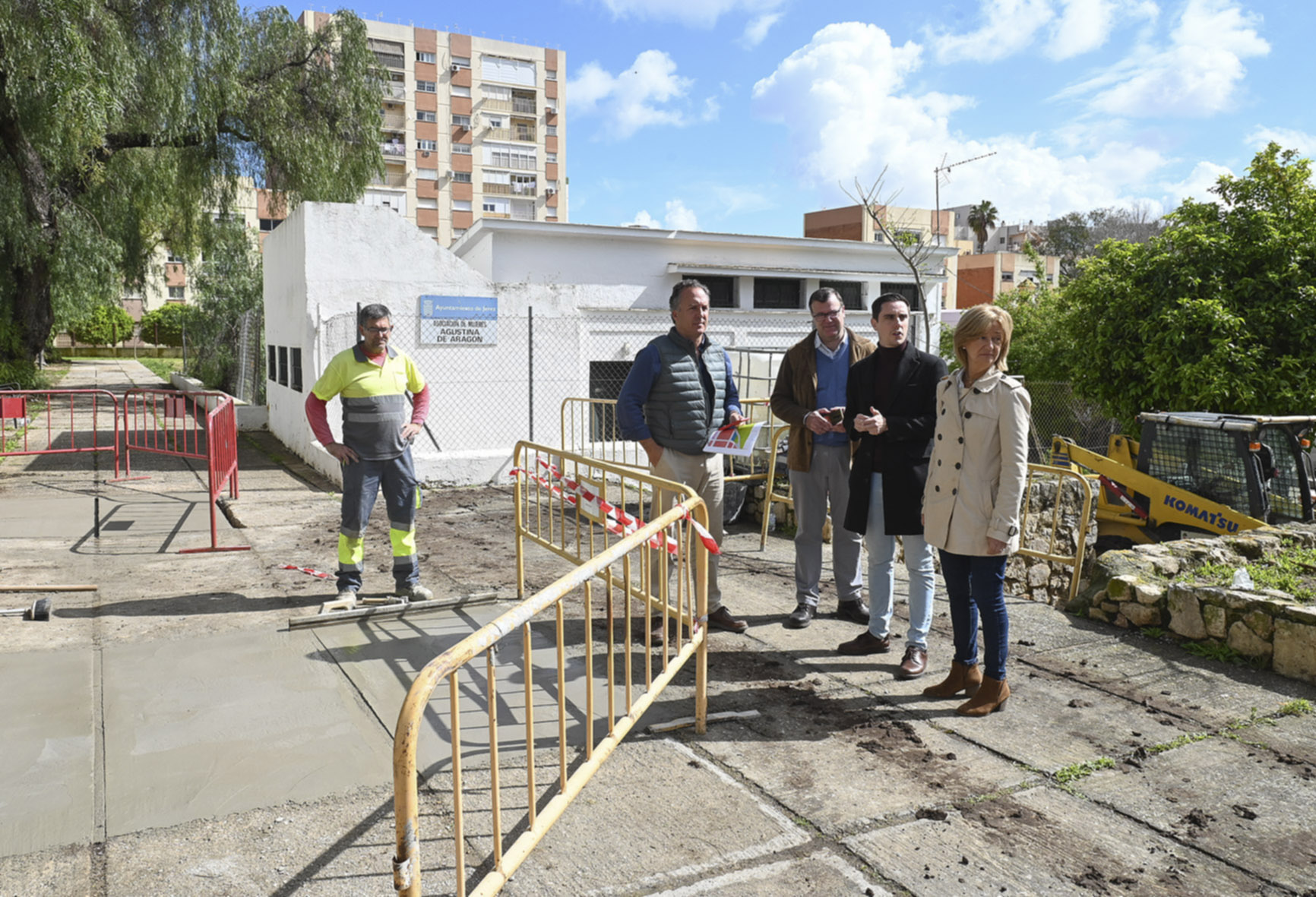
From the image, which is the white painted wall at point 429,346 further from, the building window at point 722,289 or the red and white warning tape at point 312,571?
the building window at point 722,289

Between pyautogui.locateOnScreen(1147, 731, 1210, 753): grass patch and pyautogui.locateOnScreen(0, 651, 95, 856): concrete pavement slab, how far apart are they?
4072mm

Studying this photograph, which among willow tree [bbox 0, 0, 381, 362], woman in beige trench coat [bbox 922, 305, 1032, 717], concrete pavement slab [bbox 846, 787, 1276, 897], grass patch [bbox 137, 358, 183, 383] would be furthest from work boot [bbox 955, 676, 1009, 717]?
grass patch [bbox 137, 358, 183, 383]

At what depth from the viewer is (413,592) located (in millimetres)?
5863

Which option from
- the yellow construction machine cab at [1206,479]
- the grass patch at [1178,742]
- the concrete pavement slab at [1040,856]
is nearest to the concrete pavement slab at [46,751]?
the concrete pavement slab at [1040,856]

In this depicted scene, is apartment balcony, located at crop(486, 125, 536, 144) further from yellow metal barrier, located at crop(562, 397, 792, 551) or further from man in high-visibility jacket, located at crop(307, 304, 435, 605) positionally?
man in high-visibility jacket, located at crop(307, 304, 435, 605)

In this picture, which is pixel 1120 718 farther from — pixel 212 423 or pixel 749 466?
pixel 212 423

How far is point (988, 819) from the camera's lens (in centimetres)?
319

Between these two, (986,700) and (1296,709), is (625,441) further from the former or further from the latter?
(1296,709)

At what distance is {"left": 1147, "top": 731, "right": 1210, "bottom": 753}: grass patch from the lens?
379cm

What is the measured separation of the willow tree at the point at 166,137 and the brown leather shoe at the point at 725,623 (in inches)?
609

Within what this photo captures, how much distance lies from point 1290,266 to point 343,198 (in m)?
17.4

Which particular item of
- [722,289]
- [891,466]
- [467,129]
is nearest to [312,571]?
[891,466]

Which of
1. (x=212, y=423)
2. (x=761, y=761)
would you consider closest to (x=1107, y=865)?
(x=761, y=761)

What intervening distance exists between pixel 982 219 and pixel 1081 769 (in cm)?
7195
